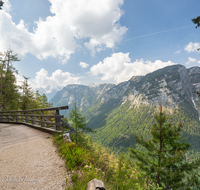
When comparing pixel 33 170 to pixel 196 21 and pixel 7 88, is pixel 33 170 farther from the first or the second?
pixel 7 88

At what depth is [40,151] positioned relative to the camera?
4605 mm

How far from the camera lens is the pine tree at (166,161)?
16.9 feet

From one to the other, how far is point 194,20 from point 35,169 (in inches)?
450

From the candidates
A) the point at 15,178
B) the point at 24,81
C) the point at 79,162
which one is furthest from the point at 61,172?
the point at 24,81

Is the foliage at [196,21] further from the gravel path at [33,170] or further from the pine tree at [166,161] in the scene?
the gravel path at [33,170]

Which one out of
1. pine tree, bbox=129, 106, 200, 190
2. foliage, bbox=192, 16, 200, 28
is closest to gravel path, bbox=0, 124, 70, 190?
pine tree, bbox=129, 106, 200, 190

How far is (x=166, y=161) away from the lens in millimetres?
5066

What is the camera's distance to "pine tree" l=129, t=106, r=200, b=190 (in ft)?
16.9

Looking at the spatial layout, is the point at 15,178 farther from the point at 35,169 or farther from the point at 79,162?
the point at 79,162

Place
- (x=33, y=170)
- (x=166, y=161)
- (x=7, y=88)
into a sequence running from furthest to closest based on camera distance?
(x=7, y=88) → (x=166, y=161) → (x=33, y=170)

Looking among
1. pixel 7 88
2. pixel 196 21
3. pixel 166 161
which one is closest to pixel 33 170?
pixel 166 161

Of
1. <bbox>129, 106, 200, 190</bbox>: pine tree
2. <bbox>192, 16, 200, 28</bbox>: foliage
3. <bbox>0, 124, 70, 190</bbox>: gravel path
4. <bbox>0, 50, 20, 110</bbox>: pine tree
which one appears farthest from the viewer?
<bbox>0, 50, 20, 110</bbox>: pine tree

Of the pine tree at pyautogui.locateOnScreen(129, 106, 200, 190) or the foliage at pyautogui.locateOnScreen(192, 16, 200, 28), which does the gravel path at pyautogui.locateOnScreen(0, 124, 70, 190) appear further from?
the foliage at pyautogui.locateOnScreen(192, 16, 200, 28)

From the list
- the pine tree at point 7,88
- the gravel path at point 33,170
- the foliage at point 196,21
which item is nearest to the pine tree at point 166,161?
the gravel path at point 33,170
